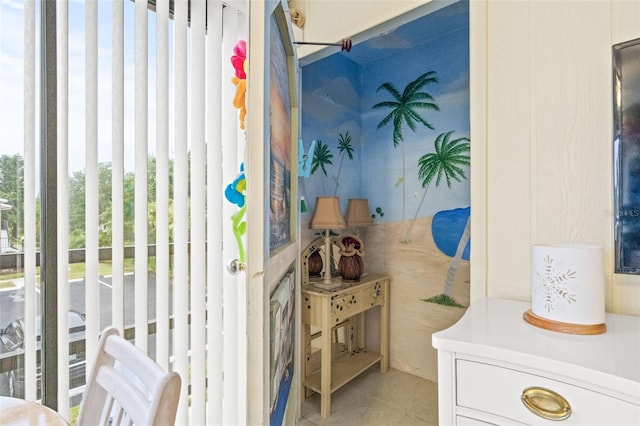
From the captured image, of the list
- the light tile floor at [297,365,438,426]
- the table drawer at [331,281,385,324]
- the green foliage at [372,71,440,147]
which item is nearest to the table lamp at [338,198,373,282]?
the table drawer at [331,281,385,324]

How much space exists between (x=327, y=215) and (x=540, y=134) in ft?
4.53

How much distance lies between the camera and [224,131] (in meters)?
1.55

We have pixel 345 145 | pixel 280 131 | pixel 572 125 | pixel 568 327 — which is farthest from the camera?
pixel 345 145

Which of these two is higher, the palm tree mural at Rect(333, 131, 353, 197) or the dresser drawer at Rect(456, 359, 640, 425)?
the palm tree mural at Rect(333, 131, 353, 197)

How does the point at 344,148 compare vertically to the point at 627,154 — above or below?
above

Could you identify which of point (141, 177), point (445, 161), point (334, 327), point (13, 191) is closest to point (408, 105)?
point (445, 161)

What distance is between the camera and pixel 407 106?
2.58 m

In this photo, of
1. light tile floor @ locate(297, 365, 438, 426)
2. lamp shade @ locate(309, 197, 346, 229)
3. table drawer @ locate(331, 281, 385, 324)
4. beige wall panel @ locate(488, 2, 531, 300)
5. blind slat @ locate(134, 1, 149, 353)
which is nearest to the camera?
beige wall panel @ locate(488, 2, 531, 300)

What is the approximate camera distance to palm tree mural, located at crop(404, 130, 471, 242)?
2.35m

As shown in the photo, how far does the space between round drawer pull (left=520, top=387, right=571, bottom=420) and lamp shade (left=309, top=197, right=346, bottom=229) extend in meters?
1.63

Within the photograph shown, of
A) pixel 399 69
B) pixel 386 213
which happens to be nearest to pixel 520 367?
pixel 386 213

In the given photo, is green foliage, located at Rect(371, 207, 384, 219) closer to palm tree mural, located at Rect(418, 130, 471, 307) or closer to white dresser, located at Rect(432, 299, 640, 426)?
palm tree mural, located at Rect(418, 130, 471, 307)

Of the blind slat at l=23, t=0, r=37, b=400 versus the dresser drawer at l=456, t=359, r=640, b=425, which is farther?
the blind slat at l=23, t=0, r=37, b=400

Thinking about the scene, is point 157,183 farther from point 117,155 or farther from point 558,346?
point 558,346
